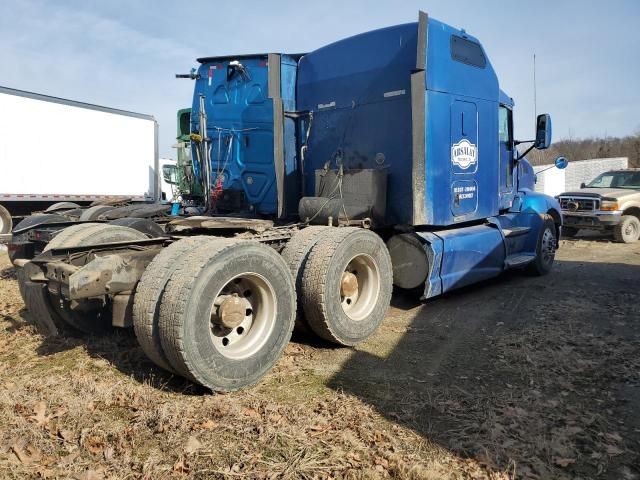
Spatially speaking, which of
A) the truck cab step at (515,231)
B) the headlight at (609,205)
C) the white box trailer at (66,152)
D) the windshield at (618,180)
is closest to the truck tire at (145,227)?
the truck cab step at (515,231)

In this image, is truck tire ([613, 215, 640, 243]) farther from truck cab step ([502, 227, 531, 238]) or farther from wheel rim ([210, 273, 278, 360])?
wheel rim ([210, 273, 278, 360])

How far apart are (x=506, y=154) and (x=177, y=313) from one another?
6285 mm

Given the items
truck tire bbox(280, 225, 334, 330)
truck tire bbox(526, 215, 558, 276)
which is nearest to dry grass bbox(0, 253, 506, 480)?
truck tire bbox(280, 225, 334, 330)

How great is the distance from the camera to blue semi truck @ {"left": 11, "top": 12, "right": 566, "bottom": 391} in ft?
12.1

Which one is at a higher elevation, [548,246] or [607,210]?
[607,210]

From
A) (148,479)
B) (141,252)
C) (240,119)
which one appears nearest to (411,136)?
(240,119)

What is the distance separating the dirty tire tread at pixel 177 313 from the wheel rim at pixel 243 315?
31 centimetres

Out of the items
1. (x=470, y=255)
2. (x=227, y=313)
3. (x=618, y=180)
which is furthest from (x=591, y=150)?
(x=227, y=313)

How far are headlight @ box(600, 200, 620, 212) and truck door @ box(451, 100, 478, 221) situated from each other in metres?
8.19

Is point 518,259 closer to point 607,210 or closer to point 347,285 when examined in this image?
point 347,285

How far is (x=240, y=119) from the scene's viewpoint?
6.86 metres

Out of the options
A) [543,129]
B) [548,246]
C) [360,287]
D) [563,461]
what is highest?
[543,129]

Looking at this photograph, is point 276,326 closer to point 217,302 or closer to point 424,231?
point 217,302

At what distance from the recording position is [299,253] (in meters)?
4.70
